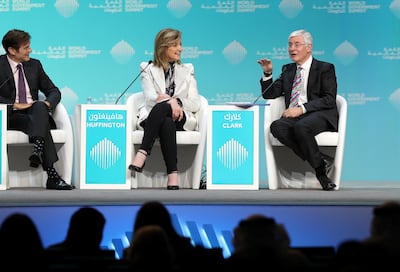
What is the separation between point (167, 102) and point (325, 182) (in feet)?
4.05

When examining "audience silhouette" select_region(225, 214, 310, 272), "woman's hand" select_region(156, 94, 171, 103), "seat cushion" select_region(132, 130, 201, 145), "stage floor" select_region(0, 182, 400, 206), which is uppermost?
"woman's hand" select_region(156, 94, 171, 103)

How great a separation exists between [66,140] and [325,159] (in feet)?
6.21

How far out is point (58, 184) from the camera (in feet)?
21.6

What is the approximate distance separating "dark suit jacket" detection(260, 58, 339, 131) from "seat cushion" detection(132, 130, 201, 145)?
2.03 ft

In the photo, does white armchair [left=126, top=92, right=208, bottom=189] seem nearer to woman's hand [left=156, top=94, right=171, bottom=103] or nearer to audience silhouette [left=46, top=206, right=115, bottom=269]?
woman's hand [left=156, top=94, right=171, bottom=103]

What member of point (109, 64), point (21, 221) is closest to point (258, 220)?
point (21, 221)

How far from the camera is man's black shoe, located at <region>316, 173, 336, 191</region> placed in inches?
259

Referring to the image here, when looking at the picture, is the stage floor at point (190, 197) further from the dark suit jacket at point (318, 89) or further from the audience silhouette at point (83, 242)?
the audience silhouette at point (83, 242)

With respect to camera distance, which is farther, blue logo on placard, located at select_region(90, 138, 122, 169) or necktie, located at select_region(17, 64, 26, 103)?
necktie, located at select_region(17, 64, 26, 103)

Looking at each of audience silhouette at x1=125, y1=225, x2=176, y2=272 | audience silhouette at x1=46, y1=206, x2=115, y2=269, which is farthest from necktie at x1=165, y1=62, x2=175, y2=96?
audience silhouette at x1=125, y1=225, x2=176, y2=272

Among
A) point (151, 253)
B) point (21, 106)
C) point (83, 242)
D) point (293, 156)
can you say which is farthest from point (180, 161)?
point (151, 253)

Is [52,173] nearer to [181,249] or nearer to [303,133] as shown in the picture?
[303,133]

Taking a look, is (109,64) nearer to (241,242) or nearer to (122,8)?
(122,8)

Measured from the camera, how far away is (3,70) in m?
6.89
